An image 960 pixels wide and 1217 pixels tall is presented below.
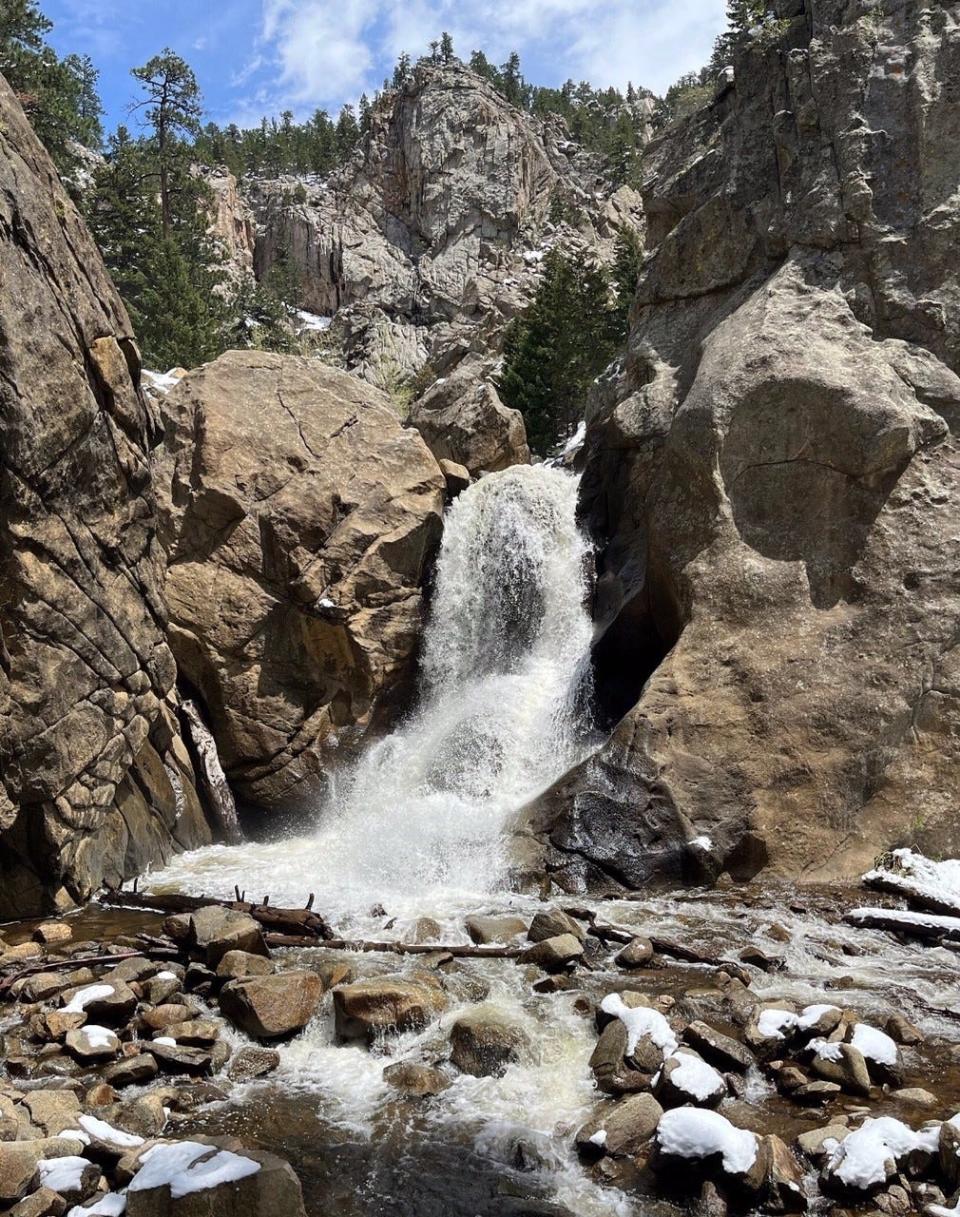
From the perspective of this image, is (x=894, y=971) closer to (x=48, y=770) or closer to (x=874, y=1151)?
(x=874, y=1151)

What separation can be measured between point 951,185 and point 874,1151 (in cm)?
1587

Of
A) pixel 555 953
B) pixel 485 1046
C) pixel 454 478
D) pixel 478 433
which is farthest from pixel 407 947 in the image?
pixel 478 433

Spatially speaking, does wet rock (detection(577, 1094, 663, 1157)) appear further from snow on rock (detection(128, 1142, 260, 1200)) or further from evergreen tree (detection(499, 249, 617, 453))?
evergreen tree (detection(499, 249, 617, 453))

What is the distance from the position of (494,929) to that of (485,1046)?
2777 millimetres

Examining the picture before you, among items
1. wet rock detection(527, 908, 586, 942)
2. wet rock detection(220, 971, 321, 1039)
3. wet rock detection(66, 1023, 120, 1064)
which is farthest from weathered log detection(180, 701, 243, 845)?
wet rock detection(66, 1023, 120, 1064)

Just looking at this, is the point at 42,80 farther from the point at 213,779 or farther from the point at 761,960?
the point at 761,960

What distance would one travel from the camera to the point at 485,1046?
6.92 meters

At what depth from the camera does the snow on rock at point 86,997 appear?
7426mm

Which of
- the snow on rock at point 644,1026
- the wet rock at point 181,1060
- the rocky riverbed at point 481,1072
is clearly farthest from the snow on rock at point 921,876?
the wet rock at point 181,1060

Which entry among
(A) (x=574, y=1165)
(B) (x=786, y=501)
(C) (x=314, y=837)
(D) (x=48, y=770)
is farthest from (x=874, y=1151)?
(C) (x=314, y=837)

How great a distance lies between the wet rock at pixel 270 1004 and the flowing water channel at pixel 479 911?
17cm

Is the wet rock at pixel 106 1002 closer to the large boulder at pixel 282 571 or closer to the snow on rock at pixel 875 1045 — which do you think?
the snow on rock at pixel 875 1045

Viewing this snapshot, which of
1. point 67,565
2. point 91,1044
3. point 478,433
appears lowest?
point 91,1044

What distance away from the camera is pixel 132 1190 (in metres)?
4.86
